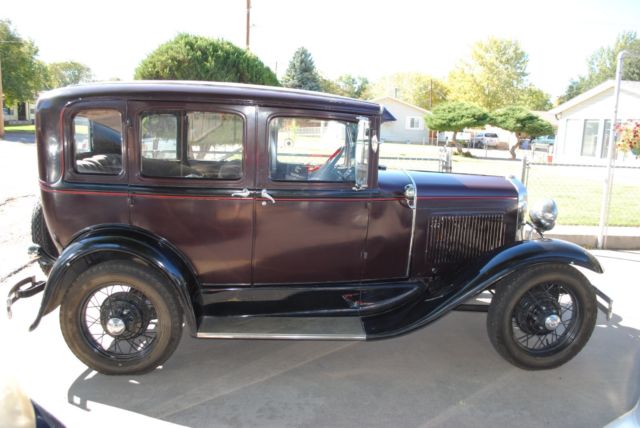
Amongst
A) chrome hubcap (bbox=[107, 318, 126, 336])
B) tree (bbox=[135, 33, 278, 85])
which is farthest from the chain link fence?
tree (bbox=[135, 33, 278, 85])

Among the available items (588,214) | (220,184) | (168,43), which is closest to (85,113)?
(220,184)

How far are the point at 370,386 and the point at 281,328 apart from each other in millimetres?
746

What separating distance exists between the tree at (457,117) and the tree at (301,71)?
9603mm

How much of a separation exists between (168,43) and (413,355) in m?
8.93

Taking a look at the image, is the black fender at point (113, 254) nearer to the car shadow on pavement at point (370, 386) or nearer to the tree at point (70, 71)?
the car shadow on pavement at point (370, 386)

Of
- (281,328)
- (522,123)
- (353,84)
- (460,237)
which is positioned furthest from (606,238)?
(353,84)

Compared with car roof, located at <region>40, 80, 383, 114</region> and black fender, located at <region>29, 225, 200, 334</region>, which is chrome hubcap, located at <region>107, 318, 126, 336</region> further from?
car roof, located at <region>40, 80, 383, 114</region>

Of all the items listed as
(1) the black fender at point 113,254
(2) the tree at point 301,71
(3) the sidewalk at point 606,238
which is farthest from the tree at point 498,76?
(1) the black fender at point 113,254

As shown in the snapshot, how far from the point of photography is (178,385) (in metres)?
3.38

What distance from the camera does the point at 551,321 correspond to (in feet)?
11.6

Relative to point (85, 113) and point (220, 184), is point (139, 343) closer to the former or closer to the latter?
point (220, 184)

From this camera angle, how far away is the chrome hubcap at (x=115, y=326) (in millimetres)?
3348

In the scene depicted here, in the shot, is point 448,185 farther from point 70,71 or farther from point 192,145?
point 70,71

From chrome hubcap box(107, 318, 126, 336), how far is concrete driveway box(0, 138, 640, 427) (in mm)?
363
